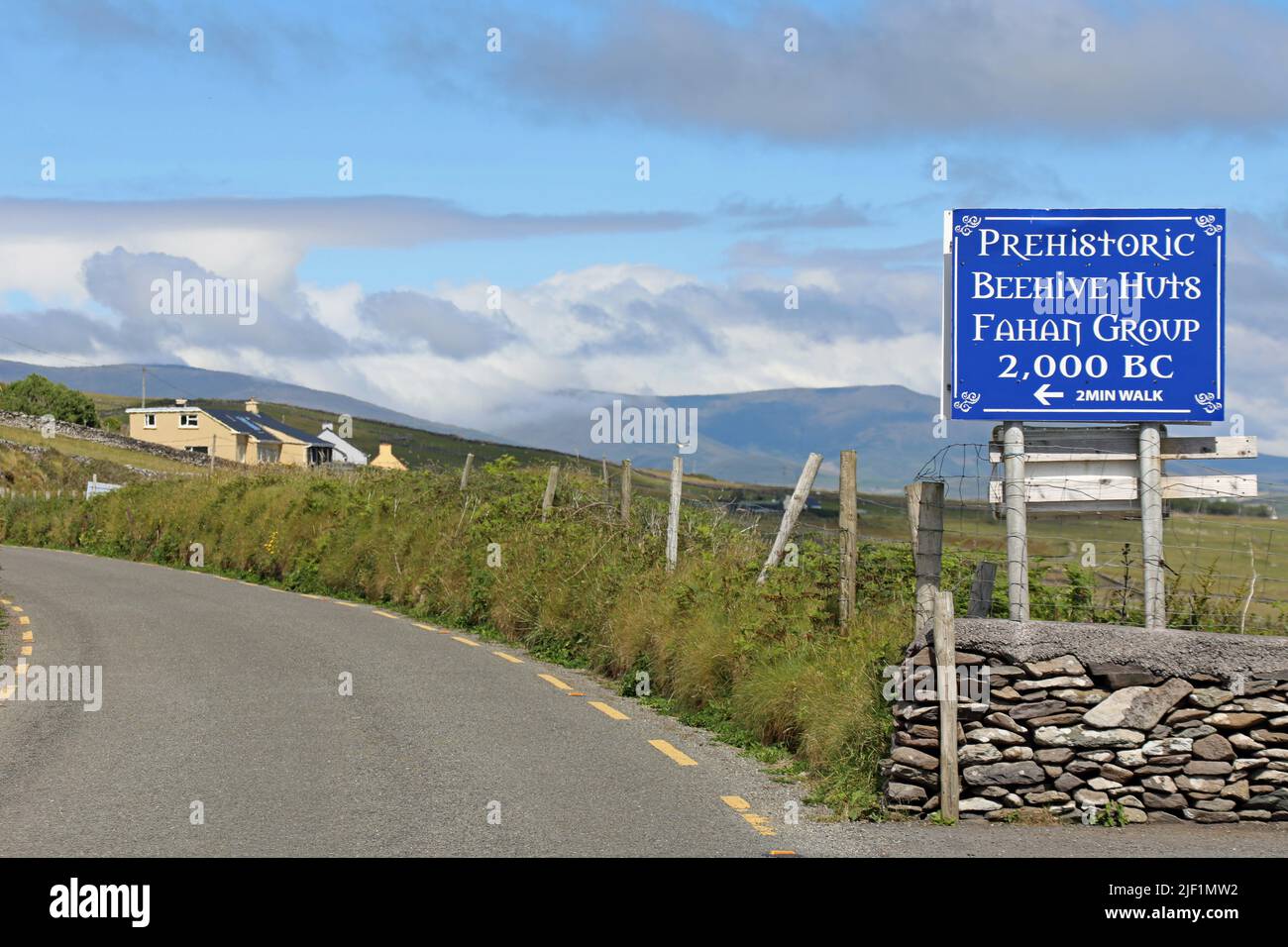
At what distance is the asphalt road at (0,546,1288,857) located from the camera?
8.07 m

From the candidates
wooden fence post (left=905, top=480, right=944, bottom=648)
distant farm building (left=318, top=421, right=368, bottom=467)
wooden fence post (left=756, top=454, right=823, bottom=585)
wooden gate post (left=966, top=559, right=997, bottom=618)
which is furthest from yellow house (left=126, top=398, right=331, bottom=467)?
wooden fence post (left=905, top=480, right=944, bottom=648)

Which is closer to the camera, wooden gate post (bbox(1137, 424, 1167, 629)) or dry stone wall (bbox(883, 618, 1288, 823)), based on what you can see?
dry stone wall (bbox(883, 618, 1288, 823))

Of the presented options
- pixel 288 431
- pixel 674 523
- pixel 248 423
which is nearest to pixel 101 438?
pixel 248 423

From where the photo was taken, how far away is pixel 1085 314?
1000 cm

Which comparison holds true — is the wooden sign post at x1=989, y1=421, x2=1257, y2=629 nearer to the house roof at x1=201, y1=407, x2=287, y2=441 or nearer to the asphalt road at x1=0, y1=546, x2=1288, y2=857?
the asphalt road at x1=0, y1=546, x2=1288, y2=857

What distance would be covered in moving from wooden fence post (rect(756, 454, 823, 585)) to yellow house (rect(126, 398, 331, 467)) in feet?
336

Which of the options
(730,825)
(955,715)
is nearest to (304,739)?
(730,825)

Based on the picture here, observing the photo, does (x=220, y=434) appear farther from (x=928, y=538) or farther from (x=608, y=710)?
(x=928, y=538)

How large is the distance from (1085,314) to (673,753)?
474cm

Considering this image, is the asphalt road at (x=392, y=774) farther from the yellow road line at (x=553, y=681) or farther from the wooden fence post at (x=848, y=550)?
the wooden fence post at (x=848, y=550)
